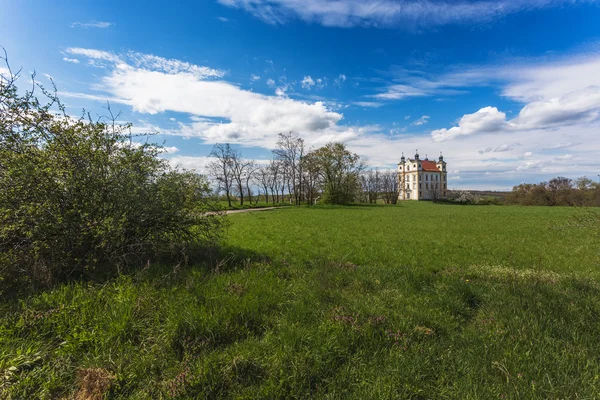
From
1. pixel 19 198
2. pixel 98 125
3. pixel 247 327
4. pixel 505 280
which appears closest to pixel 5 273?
pixel 19 198

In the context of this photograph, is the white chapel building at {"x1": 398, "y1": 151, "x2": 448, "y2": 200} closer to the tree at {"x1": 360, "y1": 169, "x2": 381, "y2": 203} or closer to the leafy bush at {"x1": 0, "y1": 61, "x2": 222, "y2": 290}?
the tree at {"x1": 360, "y1": 169, "x2": 381, "y2": 203}

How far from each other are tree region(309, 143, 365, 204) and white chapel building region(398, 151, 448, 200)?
2731 inches

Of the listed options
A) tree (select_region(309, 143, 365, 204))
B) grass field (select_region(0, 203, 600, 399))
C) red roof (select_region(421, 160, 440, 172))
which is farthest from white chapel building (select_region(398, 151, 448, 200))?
grass field (select_region(0, 203, 600, 399))

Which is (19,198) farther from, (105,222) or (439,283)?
(439,283)

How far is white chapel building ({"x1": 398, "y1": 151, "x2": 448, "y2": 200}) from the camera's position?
11862 cm

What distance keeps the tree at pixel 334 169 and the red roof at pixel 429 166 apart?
3284 inches

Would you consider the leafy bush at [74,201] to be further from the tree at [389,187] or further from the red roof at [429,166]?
the red roof at [429,166]

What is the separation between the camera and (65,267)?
5.12 m

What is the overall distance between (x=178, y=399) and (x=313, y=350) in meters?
1.44

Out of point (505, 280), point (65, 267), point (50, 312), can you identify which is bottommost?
point (505, 280)

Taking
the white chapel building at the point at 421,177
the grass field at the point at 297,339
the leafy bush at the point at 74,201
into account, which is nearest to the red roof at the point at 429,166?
the white chapel building at the point at 421,177

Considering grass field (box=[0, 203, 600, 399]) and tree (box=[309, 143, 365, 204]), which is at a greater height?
tree (box=[309, 143, 365, 204])

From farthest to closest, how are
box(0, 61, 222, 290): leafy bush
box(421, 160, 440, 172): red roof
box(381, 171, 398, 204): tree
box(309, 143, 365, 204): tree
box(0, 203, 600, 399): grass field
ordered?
box(421, 160, 440, 172): red roof < box(381, 171, 398, 204): tree < box(309, 143, 365, 204): tree < box(0, 61, 222, 290): leafy bush < box(0, 203, 600, 399): grass field

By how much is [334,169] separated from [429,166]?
92114 mm
